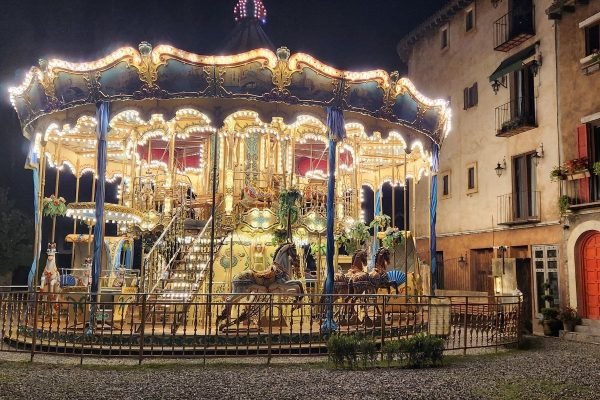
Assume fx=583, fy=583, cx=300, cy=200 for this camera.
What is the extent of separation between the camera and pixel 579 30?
18438 millimetres

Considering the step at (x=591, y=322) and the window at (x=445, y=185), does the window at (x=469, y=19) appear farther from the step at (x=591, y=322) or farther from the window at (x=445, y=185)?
the step at (x=591, y=322)

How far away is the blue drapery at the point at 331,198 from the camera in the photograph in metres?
11.1

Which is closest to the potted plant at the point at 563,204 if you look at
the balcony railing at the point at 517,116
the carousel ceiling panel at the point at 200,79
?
the balcony railing at the point at 517,116

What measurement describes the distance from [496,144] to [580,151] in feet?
15.7

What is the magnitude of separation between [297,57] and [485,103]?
545 inches

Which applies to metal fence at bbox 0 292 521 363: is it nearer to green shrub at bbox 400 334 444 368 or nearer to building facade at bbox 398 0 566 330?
green shrub at bbox 400 334 444 368

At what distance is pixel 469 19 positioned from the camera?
82.3 ft

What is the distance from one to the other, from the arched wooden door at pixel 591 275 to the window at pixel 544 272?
3.67ft

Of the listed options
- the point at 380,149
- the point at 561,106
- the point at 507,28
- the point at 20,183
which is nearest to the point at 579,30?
the point at 561,106

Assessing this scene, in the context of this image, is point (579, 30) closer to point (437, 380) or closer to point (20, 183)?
point (437, 380)

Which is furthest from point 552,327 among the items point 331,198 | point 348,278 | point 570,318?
point 331,198

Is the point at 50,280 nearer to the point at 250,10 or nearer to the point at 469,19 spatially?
the point at 250,10

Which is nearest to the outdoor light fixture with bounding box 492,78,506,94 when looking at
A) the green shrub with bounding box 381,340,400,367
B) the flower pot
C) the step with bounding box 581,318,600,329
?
the flower pot

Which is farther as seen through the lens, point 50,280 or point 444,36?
point 444,36
